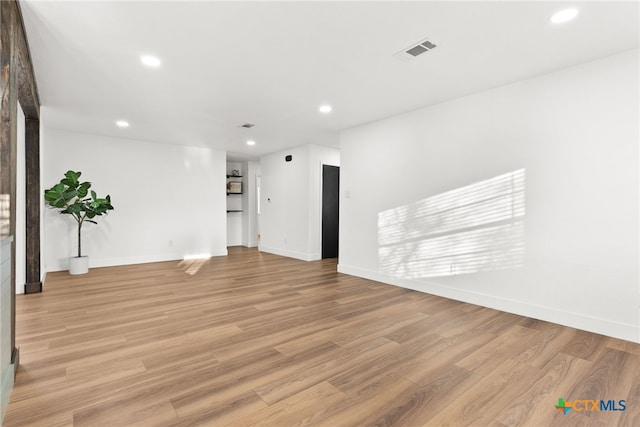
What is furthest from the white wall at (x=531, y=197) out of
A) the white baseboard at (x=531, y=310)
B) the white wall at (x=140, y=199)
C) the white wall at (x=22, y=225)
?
the white wall at (x=22, y=225)

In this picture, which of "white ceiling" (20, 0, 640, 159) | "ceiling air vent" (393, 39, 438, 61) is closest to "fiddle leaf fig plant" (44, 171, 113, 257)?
"white ceiling" (20, 0, 640, 159)

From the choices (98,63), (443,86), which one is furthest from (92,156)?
(443,86)

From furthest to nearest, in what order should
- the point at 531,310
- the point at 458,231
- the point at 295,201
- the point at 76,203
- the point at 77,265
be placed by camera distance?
the point at 295,201, the point at 77,265, the point at 76,203, the point at 458,231, the point at 531,310

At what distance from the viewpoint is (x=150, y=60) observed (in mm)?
2840

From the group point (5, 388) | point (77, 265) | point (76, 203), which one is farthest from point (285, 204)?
point (5, 388)

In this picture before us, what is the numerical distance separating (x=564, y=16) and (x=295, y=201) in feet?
17.2

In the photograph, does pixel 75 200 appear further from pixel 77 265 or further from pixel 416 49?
pixel 416 49

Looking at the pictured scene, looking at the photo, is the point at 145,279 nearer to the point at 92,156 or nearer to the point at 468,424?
the point at 92,156

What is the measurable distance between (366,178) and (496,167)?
75.4 inches

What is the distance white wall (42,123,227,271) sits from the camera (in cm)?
549

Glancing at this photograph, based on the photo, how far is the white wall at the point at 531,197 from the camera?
2.69m

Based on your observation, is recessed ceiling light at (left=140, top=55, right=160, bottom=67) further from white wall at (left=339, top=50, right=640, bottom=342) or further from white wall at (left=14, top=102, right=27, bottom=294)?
white wall at (left=339, top=50, right=640, bottom=342)

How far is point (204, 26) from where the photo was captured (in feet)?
7.66
